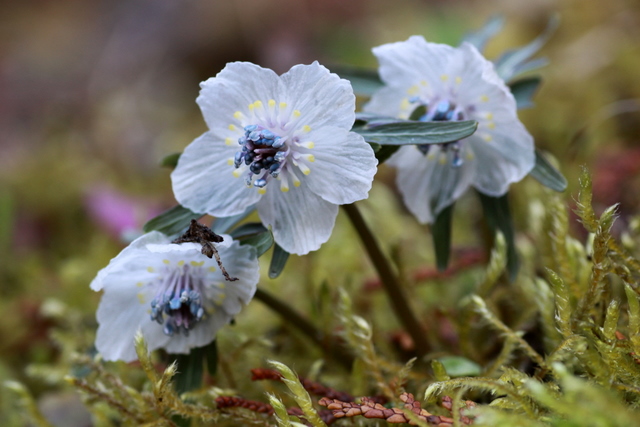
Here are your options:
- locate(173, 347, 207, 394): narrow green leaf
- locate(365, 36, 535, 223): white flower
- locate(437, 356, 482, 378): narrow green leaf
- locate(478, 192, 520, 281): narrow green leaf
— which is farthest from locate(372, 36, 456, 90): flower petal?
locate(173, 347, 207, 394): narrow green leaf

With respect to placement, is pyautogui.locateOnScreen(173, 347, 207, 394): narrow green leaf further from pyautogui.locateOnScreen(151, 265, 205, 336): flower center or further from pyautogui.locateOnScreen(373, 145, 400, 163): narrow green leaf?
pyautogui.locateOnScreen(373, 145, 400, 163): narrow green leaf

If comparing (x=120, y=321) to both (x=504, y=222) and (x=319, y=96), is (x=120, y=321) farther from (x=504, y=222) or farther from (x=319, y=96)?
(x=504, y=222)

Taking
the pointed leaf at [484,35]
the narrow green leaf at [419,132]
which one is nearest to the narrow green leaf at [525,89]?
the pointed leaf at [484,35]

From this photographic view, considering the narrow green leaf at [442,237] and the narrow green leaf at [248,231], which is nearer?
the narrow green leaf at [248,231]

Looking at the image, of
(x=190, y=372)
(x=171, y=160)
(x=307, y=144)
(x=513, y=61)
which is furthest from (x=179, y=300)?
(x=513, y=61)

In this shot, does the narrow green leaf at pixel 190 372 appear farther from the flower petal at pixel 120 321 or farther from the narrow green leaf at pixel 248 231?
the narrow green leaf at pixel 248 231

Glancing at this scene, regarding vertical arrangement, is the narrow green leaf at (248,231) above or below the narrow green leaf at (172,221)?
below
